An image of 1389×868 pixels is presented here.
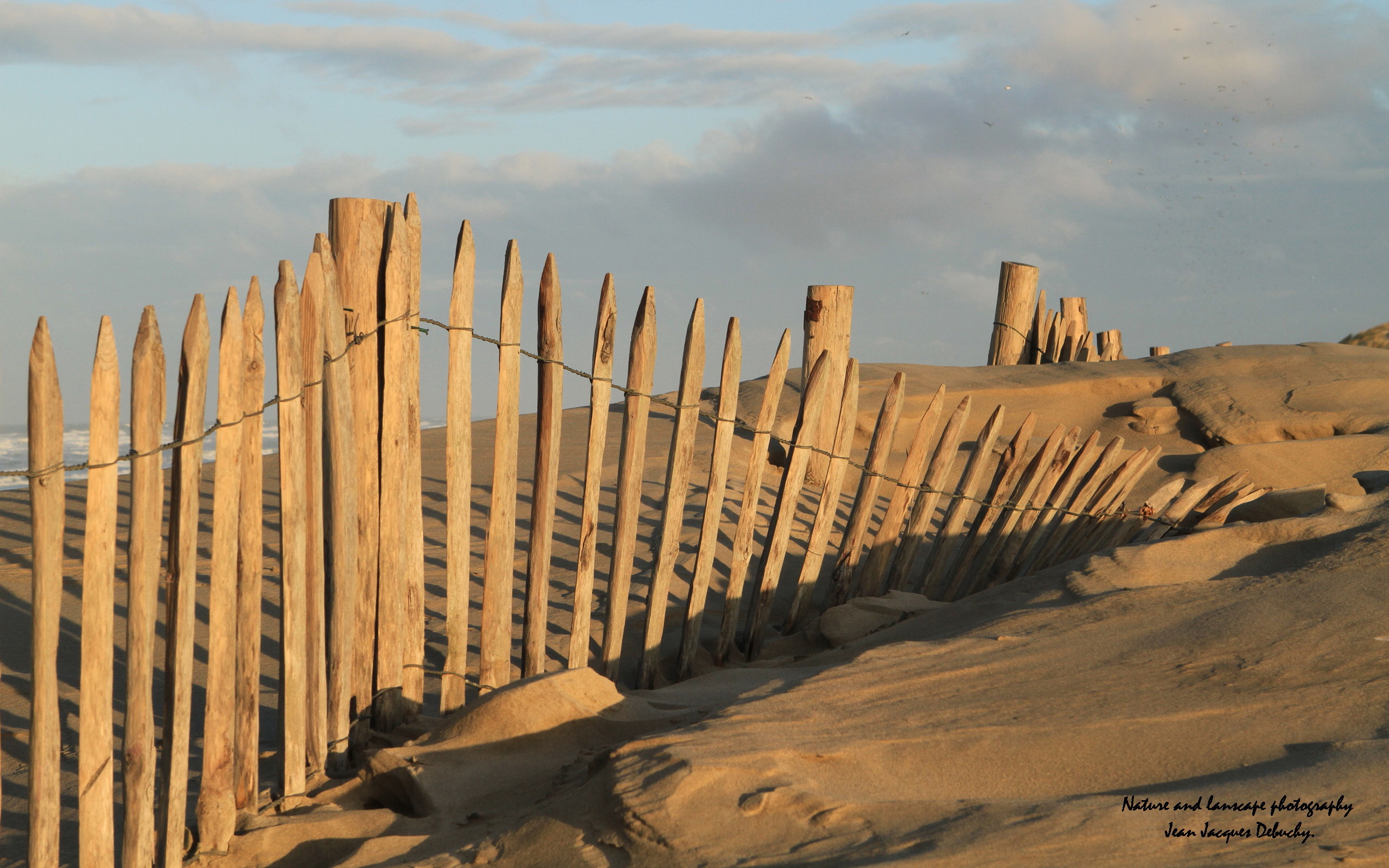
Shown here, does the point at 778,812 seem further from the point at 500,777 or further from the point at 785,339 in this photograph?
the point at 785,339

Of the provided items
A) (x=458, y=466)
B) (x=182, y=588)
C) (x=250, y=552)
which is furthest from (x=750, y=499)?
(x=182, y=588)

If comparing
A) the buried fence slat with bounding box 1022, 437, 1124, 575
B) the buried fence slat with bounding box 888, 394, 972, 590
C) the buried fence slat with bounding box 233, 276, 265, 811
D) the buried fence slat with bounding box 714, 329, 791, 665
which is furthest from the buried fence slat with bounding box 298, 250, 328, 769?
the buried fence slat with bounding box 1022, 437, 1124, 575

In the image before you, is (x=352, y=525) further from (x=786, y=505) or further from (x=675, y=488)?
(x=786, y=505)

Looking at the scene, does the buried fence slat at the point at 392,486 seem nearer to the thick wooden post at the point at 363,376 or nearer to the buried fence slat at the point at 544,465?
the thick wooden post at the point at 363,376

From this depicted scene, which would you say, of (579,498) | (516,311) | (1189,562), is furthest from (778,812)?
(579,498)

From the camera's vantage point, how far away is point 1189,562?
408 centimetres

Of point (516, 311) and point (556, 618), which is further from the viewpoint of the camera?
point (556, 618)

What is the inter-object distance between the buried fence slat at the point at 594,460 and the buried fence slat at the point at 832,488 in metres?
1.19

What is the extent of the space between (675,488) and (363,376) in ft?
4.27

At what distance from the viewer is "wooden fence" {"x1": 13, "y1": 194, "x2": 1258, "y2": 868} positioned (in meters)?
2.56

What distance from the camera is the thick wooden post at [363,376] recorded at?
3.37m

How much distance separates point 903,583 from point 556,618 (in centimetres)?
175

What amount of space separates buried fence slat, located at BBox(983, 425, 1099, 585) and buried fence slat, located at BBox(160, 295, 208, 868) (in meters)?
3.89

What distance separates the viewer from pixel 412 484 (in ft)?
11.5
